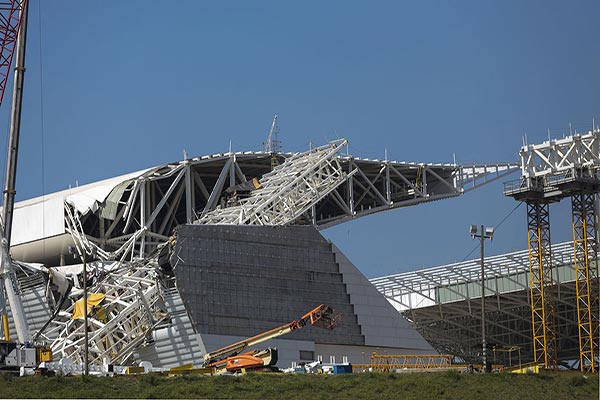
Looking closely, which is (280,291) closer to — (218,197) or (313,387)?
(218,197)

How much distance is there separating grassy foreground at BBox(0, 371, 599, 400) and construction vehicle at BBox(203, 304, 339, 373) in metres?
10.5

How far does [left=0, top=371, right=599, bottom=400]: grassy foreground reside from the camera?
91062 millimetres

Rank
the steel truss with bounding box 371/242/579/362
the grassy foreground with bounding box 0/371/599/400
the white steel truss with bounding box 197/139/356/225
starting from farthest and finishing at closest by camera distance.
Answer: the steel truss with bounding box 371/242/579/362
the white steel truss with bounding box 197/139/356/225
the grassy foreground with bounding box 0/371/599/400

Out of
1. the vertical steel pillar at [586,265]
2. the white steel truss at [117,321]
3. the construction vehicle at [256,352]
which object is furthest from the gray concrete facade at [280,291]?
the vertical steel pillar at [586,265]

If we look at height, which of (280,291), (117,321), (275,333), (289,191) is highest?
(289,191)

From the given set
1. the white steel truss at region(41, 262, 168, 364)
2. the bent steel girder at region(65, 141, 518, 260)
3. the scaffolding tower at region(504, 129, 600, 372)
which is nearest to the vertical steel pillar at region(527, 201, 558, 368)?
the scaffolding tower at region(504, 129, 600, 372)

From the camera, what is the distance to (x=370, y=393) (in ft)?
307

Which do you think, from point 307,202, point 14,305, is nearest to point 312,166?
point 307,202

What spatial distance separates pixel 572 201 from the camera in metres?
151

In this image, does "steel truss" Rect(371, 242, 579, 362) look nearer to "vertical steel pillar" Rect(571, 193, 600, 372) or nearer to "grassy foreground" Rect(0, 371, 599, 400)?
"vertical steel pillar" Rect(571, 193, 600, 372)

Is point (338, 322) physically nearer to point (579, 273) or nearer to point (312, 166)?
point (312, 166)

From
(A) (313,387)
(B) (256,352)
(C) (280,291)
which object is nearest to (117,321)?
(C) (280,291)

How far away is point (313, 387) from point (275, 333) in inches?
1225

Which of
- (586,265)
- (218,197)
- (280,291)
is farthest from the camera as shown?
(218,197)
